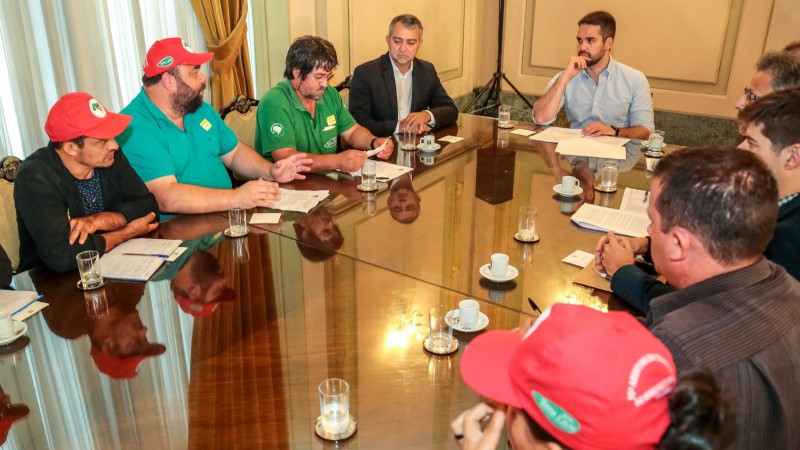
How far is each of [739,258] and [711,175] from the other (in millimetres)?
148

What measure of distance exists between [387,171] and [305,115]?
1.95 ft

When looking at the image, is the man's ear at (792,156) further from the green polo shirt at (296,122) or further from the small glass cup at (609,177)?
the green polo shirt at (296,122)

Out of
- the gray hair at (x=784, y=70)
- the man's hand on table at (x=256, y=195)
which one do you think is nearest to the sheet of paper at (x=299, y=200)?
the man's hand on table at (x=256, y=195)

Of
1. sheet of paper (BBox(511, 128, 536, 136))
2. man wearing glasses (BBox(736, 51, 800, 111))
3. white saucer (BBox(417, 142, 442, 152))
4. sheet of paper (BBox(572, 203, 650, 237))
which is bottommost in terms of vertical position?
sheet of paper (BBox(572, 203, 650, 237))

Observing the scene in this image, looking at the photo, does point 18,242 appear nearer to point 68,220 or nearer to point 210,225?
point 68,220

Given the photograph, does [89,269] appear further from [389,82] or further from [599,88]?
[599,88]

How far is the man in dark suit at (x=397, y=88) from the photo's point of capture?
3.38 metres

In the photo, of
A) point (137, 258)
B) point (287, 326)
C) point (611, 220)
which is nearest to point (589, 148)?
point (611, 220)

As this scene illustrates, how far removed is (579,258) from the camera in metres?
1.83

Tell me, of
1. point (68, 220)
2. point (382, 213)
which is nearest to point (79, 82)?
point (68, 220)

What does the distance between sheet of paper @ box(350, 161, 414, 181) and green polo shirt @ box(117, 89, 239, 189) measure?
23.3 inches

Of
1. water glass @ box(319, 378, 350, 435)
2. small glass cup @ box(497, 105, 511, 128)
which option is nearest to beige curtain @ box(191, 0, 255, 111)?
small glass cup @ box(497, 105, 511, 128)

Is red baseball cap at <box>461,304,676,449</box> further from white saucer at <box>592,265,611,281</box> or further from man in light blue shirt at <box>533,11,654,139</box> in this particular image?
man in light blue shirt at <box>533,11,654,139</box>

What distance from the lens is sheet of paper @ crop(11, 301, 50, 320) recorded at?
1.51m
